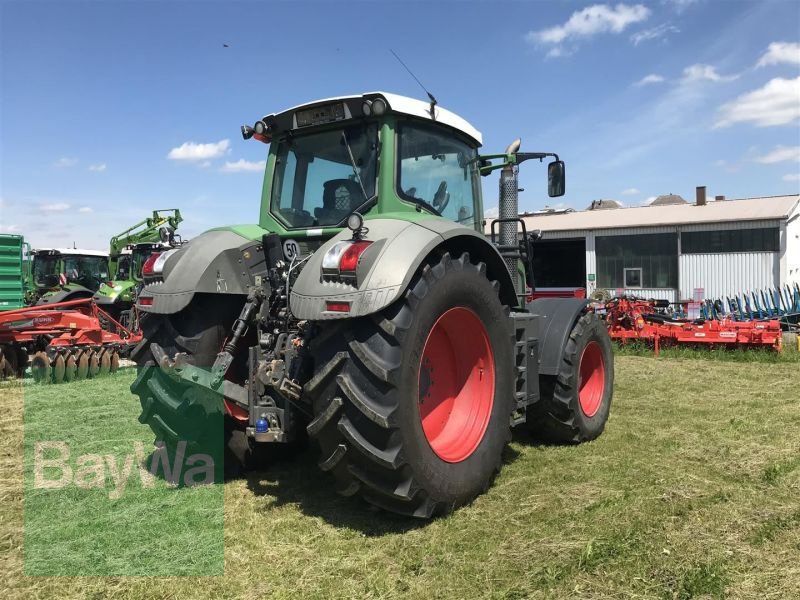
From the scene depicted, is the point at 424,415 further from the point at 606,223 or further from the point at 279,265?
the point at 606,223

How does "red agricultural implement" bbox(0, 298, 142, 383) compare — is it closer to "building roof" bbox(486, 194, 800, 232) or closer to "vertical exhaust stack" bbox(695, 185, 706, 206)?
"building roof" bbox(486, 194, 800, 232)

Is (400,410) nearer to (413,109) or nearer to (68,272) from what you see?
(413,109)

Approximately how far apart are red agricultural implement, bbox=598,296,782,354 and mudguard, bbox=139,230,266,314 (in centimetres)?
846

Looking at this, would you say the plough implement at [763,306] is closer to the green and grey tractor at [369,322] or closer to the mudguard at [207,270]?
the green and grey tractor at [369,322]

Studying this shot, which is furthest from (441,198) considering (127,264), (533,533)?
(127,264)

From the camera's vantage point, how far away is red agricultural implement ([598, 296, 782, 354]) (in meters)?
9.91

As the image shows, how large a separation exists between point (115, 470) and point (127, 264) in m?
11.9

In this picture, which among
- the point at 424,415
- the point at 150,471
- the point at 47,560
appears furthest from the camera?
the point at 150,471

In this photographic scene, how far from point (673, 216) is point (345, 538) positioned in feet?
58.1

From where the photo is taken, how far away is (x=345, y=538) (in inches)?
126

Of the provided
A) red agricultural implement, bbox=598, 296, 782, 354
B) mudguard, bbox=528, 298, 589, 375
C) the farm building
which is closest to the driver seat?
mudguard, bbox=528, 298, 589, 375

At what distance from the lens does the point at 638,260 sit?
1791 cm

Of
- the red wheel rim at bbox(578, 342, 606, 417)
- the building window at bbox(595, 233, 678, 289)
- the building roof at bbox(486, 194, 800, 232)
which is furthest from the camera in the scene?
the building window at bbox(595, 233, 678, 289)

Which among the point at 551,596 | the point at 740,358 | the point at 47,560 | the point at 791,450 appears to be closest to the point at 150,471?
the point at 47,560
